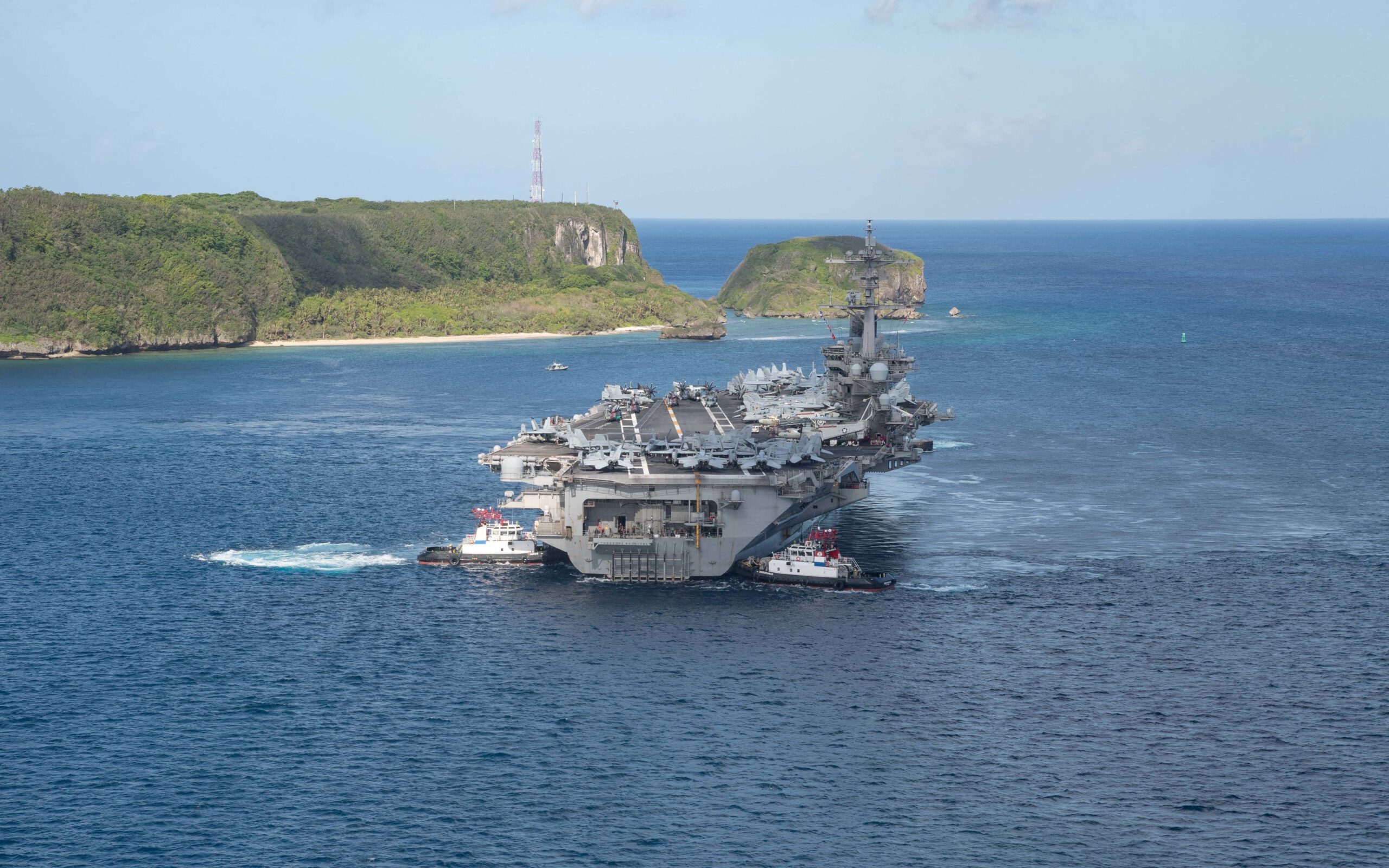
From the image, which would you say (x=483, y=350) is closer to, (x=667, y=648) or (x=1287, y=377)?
(x=1287, y=377)

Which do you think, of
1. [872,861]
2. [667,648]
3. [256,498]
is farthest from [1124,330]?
[872,861]

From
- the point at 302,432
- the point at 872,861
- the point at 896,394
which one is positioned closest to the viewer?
the point at 872,861

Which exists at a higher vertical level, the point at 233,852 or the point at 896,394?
the point at 896,394

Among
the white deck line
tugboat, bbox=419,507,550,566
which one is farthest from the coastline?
tugboat, bbox=419,507,550,566

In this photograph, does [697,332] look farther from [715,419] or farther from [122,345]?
[715,419]

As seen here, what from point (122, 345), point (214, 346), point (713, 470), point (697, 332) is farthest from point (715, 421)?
point (214, 346)
